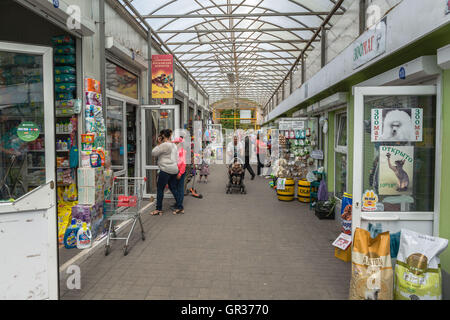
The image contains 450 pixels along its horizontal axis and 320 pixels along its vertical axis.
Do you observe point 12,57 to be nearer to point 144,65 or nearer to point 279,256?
point 279,256

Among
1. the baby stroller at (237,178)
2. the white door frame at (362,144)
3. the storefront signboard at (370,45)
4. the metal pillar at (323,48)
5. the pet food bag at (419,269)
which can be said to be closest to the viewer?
the pet food bag at (419,269)

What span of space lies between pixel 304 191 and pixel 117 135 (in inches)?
181

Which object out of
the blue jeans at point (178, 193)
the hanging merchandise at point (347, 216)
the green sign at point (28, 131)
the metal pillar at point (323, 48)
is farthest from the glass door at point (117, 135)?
the metal pillar at point (323, 48)

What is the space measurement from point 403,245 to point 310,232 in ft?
8.55

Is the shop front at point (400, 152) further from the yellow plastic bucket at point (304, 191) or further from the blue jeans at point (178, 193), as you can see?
the yellow plastic bucket at point (304, 191)

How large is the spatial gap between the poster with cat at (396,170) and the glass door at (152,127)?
5.36 meters

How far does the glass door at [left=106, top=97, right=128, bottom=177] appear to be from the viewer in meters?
6.23

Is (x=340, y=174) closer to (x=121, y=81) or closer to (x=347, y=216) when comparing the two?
(x=347, y=216)

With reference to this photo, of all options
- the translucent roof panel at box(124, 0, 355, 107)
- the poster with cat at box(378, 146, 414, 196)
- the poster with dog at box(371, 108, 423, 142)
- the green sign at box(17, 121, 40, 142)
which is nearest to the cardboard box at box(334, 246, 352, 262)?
the poster with cat at box(378, 146, 414, 196)

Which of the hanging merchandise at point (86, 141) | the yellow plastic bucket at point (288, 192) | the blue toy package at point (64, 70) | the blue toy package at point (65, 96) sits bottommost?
the yellow plastic bucket at point (288, 192)

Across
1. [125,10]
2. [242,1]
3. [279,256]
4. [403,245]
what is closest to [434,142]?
[403,245]

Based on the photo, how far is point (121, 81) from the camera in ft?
22.4

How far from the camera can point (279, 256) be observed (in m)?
4.27

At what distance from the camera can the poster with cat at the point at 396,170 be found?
3.34 meters
